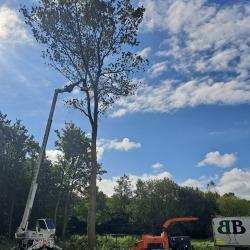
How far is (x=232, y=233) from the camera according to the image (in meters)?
29.5

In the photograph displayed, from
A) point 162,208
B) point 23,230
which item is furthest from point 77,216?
point 23,230

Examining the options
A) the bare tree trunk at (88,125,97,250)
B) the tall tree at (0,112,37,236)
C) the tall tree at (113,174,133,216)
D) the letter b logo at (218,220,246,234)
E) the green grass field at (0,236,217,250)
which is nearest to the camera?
the bare tree trunk at (88,125,97,250)

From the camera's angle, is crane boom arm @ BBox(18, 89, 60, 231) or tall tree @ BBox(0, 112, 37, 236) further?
tall tree @ BBox(0, 112, 37, 236)

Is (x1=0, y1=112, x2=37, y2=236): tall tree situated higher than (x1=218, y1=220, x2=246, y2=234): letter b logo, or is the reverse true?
(x1=0, y1=112, x2=37, y2=236): tall tree

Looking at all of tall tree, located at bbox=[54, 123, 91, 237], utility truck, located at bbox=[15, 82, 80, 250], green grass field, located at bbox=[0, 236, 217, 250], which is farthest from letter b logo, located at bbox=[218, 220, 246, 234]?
tall tree, located at bbox=[54, 123, 91, 237]

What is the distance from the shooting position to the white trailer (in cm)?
2916

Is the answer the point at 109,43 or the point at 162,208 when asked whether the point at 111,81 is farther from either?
the point at 162,208

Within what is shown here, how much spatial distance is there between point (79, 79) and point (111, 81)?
2.47m

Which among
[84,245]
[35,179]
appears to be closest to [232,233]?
[84,245]

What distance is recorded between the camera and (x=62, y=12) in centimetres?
2989

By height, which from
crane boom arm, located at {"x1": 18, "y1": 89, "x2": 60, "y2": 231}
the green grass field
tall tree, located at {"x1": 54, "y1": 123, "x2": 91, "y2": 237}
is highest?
tall tree, located at {"x1": 54, "y1": 123, "x2": 91, "y2": 237}

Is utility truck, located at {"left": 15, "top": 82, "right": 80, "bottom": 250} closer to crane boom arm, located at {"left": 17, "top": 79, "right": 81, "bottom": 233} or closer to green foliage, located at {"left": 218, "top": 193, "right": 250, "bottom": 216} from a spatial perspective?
crane boom arm, located at {"left": 17, "top": 79, "right": 81, "bottom": 233}

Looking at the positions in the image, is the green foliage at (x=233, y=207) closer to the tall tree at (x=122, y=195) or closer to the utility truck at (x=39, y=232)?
the tall tree at (x=122, y=195)

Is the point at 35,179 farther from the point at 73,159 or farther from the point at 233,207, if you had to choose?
the point at 233,207
